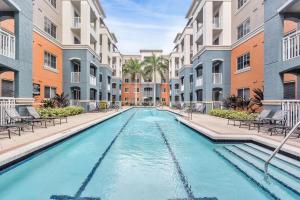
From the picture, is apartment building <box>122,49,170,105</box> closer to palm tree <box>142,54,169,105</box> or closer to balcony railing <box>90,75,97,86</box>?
palm tree <box>142,54,169,105</box>

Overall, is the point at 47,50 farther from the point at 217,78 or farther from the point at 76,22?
the point at 217,78

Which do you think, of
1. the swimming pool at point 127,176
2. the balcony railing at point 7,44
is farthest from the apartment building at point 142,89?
the swimming pool at point 127,176

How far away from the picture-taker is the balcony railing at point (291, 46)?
1165cm

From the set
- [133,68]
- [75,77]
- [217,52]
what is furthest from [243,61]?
[133,68]

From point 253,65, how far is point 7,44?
18.4m

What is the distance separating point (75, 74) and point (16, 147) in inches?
821

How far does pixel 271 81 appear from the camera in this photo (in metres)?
13.4

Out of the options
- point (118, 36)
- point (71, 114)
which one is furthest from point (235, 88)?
point (118, 36)

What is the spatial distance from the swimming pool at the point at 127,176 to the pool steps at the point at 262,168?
5.7 inches

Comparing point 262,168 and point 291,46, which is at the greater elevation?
point 291,46

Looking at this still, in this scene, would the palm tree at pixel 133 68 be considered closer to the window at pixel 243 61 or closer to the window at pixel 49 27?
the window at pixel 49 27

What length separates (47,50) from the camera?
23203mm

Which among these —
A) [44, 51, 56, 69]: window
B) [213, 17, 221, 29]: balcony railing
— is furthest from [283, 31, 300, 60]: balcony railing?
[44, 51, 56, 69]: window

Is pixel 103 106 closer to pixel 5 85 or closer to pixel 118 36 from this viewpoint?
pixel 5 85
